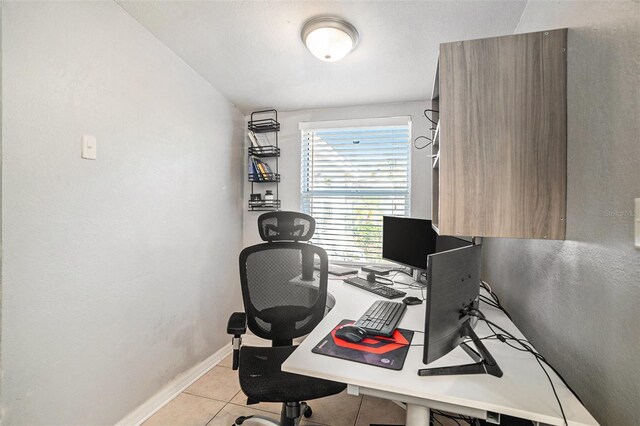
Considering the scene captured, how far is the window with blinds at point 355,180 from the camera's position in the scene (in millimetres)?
2875

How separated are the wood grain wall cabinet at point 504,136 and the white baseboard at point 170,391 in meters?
2.13

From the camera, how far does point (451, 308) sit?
101cm

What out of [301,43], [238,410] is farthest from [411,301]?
[301,43]

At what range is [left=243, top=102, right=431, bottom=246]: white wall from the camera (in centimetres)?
279

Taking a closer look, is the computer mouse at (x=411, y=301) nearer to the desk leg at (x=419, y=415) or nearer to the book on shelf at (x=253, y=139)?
the desk leg at (x=419, y=415)

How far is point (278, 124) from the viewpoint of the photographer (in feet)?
10.0

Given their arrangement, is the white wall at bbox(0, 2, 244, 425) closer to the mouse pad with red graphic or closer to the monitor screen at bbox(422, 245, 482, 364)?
the mouse pad with red graphic

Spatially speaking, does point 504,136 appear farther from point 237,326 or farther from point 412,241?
point 237,326

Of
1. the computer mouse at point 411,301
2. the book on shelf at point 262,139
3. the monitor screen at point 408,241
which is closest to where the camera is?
the computer mouse at point 411,301

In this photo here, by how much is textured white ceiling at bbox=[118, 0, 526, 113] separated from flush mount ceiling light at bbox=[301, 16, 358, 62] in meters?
0.04

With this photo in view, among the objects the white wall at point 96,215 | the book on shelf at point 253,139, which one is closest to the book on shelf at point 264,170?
the book on shelf at point 253,139

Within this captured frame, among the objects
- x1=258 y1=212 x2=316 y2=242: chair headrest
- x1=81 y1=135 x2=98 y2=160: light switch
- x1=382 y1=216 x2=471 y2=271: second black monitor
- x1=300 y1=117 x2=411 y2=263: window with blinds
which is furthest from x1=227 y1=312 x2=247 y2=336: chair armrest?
x1=300 y1=117 x2=411 y2=263: window with blinds

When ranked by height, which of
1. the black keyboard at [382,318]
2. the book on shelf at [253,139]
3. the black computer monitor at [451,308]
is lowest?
the black keyboard at [382,318]

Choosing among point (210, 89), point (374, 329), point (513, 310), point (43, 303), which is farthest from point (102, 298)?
point (513, 310)
